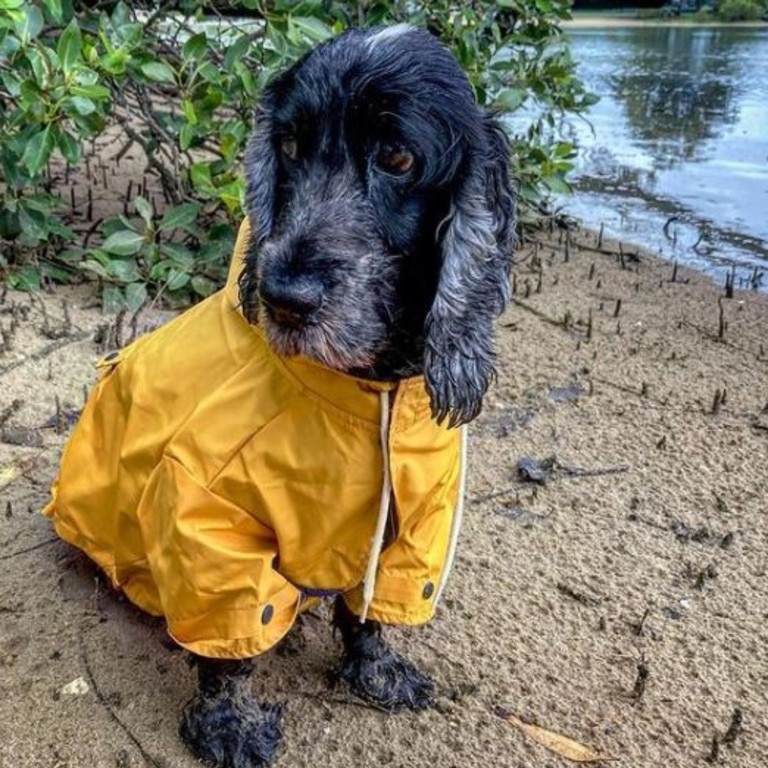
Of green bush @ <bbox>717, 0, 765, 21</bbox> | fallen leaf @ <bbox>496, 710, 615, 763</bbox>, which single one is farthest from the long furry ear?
green bush @ <bbox>717, 0, 765, 21</bbox>

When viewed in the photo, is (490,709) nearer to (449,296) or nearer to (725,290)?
(449,296)

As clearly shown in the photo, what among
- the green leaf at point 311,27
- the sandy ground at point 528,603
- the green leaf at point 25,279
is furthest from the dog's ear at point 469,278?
the green leaf at point 25,279

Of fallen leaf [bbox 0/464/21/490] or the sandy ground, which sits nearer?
the sandy ground

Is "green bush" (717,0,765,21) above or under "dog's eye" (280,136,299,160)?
under

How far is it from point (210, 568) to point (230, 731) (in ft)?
1.51

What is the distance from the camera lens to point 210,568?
2.29 meters

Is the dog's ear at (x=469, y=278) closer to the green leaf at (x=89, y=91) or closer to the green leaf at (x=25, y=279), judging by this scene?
the green leaf at (x=89, y=91)

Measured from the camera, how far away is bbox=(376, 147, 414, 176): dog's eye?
218cm

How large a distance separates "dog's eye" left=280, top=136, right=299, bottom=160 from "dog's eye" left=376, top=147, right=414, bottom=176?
21 cm

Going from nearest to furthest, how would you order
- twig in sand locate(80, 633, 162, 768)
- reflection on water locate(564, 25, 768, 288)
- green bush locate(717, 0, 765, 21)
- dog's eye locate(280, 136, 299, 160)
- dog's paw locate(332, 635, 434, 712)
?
dog's eye locate(280, 136, 299, 160), twig in sand locate(80, 633, 162, 768), dog's paw locate(332, 635, 434, 712), reflection on water locate(564, 25, 768, 288), green bush locate(717, 0, 765, 21)

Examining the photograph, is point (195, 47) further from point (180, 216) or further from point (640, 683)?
point (640, 683)

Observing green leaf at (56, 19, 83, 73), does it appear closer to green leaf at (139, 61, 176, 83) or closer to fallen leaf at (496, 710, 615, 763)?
green leaf at (139, 61, 176, 83)

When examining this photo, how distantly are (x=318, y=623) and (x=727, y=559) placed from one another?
1.34 metres

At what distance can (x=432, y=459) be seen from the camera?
2.47 metres
